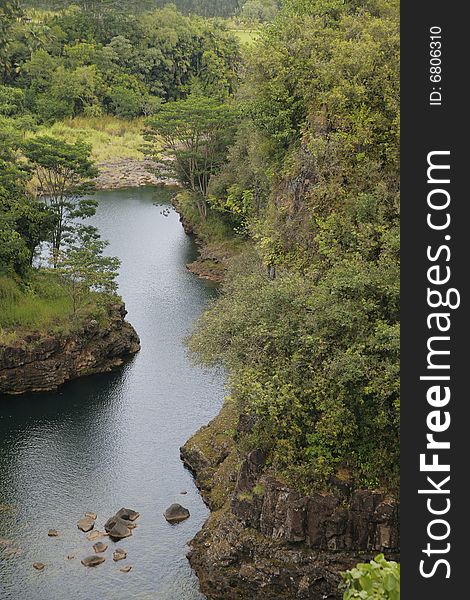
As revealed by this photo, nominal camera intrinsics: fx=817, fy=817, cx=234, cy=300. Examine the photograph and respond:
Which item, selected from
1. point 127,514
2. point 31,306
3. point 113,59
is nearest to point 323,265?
point 127,514

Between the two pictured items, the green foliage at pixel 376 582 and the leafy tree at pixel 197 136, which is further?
the leafy tree at pixel 197 136

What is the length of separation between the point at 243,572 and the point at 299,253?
1263 centimetres

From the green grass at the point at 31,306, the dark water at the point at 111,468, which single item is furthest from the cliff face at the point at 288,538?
the green grass at the point at 31,306

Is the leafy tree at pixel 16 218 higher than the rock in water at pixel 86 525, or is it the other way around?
the leafy tree at pixel 16 218

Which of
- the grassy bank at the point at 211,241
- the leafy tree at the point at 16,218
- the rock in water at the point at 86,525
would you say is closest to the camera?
the rock in water at the point at 86,525

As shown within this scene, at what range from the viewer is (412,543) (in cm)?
1080

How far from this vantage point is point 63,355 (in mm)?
42875

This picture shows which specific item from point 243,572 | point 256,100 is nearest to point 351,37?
point 256,100

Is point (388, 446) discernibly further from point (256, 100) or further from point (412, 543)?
point (256, 100)

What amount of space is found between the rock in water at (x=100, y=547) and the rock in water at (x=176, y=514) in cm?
273

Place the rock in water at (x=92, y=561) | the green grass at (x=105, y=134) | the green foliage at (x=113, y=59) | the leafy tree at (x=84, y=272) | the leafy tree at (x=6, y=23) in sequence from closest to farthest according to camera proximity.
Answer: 1. the rock in water at (x=92, y=561)
2. the leafy tree at (x=84, y=272)
3. the leafy tree at (x=6, y=23)
4. the green grass at (x=105, y=134)
5. the green foliage at (x=113, y=59)

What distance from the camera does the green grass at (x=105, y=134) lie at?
93188mm

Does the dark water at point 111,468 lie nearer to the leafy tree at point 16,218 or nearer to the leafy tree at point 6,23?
the leafy tree at point 16,218

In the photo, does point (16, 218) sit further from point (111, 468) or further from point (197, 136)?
point (197, 136)
